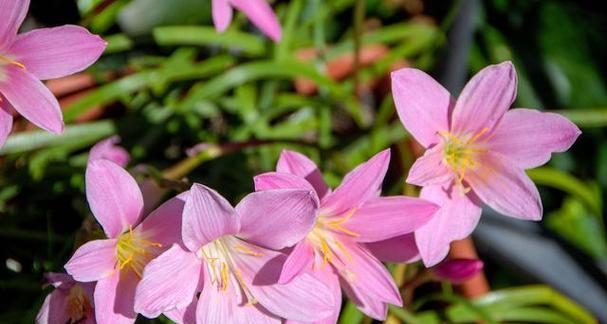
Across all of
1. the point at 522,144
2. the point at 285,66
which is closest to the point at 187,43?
the point at 285,66

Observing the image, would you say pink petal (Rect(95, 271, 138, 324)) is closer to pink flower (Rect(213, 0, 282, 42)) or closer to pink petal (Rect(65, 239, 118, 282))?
pink petal (Rect(65, 239, 118, 282))

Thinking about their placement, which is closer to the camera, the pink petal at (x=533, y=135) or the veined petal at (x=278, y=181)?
the veined petal at (x=278, y=181)

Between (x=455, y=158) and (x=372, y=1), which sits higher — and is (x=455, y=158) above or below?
above

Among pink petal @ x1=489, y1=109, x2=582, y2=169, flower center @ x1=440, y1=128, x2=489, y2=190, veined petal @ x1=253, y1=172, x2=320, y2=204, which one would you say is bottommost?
flower center @ x1=440, y1=128, x2=489, y2=190

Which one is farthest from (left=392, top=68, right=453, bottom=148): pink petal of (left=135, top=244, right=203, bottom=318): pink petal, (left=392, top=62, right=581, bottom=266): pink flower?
(left=135, top=244, right=203, bottom=318): pink petal

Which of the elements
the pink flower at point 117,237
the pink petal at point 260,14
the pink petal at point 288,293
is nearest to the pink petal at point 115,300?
the pink flower at point 117,237

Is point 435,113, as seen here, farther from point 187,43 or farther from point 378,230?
point 187,43

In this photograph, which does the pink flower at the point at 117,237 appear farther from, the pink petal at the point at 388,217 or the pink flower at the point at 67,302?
the pink petal at the point at 388,217
